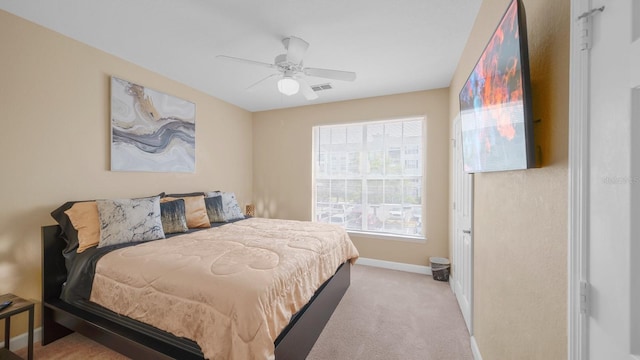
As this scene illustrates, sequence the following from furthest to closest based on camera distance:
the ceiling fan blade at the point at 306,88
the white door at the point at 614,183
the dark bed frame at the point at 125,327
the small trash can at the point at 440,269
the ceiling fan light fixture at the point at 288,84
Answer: the small trash can at the point at 440,269 → the ceiling fan blade at the point at 306,88 → the ceiling fan light fixture at the point at 288,84 → the dark bed frame at the point at 125,327 → the white door at the point at 614,183

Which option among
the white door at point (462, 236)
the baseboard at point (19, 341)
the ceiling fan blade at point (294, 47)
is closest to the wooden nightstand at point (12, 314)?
the baseboard at point (19, 341)

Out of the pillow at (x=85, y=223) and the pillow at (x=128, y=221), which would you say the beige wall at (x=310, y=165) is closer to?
the pillow at (x=128, y=221)

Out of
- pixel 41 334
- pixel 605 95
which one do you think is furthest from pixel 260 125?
pixel 605 95

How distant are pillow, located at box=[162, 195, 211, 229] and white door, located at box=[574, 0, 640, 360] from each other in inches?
128

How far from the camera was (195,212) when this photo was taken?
303cm

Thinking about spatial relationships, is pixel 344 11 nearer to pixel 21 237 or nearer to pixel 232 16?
pixel 232 16

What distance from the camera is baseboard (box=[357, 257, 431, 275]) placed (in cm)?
354

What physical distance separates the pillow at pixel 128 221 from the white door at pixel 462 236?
9.69ft

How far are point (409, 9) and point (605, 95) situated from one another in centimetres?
166

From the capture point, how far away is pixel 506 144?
3.74ft

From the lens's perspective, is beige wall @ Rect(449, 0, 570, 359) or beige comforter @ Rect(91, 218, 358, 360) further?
beige comforter @ Rect(91, 218, 358, 360)

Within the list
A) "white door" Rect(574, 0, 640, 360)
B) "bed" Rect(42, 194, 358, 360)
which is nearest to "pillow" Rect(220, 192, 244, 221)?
"bed" Rect(42, 194, 358, 360)

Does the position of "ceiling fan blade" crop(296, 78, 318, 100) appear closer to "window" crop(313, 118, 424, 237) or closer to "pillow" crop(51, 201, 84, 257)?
"window" crop(313, 118, 424, 237)

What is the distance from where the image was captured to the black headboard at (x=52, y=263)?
2037mm
